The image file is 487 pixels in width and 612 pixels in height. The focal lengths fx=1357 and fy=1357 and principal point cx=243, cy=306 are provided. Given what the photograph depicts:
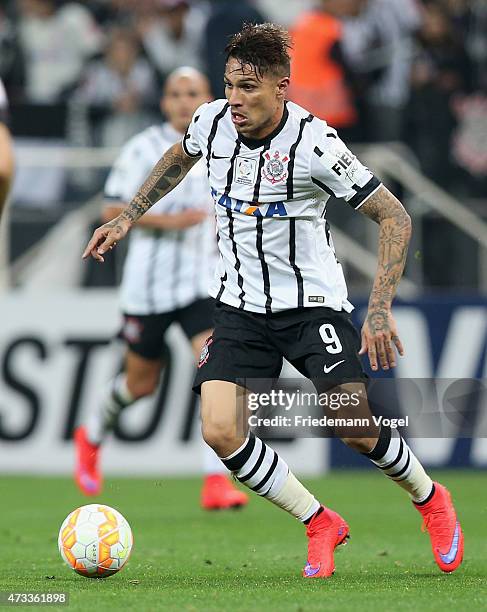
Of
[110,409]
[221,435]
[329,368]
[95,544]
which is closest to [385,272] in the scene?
[329,368]

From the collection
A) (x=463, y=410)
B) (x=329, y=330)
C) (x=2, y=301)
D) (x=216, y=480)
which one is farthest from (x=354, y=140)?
(x=329, y=330)

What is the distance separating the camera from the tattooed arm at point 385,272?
536 cm

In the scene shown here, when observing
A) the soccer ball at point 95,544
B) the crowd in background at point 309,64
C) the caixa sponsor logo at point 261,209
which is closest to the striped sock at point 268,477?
the soccer ball at point 95,544

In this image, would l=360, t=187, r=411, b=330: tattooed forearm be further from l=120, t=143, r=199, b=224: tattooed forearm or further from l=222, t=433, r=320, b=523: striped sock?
l=120, t=143, r=199, b=224: tattooed forearm

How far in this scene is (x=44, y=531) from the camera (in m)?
7.58

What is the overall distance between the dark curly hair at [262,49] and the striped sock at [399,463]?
5.21 ft

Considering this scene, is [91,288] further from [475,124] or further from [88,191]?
[475,124]

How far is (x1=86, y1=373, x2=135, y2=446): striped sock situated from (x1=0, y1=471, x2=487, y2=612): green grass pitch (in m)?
0.45

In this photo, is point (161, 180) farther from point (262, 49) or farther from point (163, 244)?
point (163, 244)

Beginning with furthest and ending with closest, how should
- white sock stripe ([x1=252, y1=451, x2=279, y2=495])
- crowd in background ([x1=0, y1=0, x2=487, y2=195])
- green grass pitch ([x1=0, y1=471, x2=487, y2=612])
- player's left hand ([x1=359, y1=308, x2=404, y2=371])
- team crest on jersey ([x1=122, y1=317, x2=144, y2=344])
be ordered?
crowd in background ([x1=0, y1=0, x2=487, y2=195]) < team crest on jersey ([x1=122, y1=317, x2=144, y2=344]) < white sock stripe ([x1=252, y1=451, x2=279, y2=495]) < player's left hand ([x1=359, y1=308, x2=404, y2=371]) < green grass pitch ([x1=0, y1=471, x2=487, y2=612])

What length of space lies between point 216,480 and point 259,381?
303 cm

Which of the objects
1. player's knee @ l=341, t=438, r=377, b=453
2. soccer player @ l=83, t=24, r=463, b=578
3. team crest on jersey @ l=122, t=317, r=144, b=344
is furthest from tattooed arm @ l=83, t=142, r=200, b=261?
team crest on jersey @ l=122, t=317, r=144, b=344

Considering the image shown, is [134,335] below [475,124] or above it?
below

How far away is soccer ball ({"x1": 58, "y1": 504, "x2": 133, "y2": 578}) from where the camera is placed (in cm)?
541
